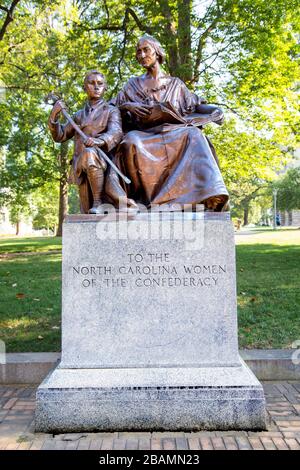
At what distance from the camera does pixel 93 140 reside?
453cm

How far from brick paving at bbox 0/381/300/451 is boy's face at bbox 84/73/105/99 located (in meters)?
3.18

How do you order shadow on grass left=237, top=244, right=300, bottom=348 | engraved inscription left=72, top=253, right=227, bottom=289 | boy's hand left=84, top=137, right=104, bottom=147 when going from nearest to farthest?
engraved inscription left=72, top=253, right=227, bottom=289, boy's hand left=84, top=137, right=104, bottom=147, shadow on grass left=237, top=244, right=300, bottom=348

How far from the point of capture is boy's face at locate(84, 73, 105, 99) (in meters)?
4.78

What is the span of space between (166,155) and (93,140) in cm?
77

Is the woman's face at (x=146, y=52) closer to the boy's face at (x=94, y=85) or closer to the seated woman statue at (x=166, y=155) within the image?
the seated woman statue at (x=166, y=155)

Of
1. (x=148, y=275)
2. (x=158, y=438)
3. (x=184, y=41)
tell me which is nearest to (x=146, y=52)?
(x=148, y=275)

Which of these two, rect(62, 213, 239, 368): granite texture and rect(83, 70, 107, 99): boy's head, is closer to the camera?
rect(62, 213, 239, 368): granite texture

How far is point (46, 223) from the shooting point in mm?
54281

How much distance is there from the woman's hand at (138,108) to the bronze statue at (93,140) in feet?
0.45

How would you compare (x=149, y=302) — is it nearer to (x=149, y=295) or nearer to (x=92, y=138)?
(x=149, y=295)

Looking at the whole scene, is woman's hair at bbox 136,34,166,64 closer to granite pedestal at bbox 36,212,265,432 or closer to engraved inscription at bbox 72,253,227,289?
granite pedestal at bbox 36,212,265,432

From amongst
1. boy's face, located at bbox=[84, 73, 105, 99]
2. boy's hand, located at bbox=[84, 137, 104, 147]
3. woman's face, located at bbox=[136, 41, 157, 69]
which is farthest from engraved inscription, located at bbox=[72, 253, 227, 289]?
woman's face, located at bbox=[136, 41, 157, 69]

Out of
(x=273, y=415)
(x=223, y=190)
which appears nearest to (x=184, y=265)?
(x=223, y=190)

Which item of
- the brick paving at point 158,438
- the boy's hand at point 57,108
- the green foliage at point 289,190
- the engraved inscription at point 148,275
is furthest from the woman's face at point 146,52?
the green foliage at point 289,190
